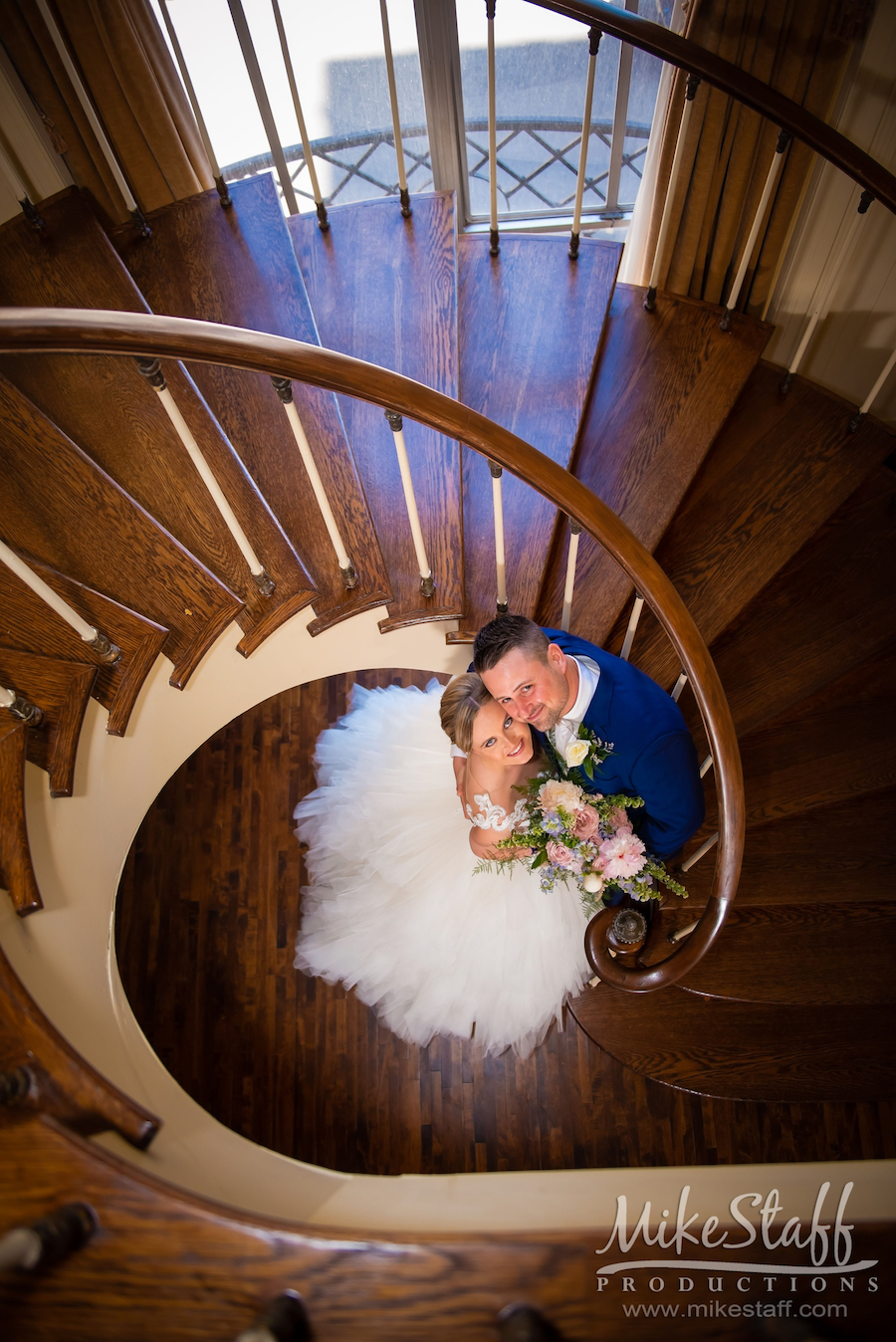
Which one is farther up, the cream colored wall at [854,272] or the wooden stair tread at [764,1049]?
the cream colored wall at [854,272]

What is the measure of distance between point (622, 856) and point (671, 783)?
27 cm

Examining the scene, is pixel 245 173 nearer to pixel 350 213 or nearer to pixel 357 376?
pixel 350 213

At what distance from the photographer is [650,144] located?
3.12 m

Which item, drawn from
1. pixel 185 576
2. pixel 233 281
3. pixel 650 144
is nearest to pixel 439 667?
pixel 185 576

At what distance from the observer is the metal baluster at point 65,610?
6.16 feet

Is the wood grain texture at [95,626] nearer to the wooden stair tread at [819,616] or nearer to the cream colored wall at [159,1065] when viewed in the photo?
the cream colored wall at [159,1065]

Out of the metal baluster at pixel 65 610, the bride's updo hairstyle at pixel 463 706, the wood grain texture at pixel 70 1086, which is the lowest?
the wood grain texture at pixel 70 1086

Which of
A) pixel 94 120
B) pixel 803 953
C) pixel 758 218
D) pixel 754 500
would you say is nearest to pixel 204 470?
pixel 94 120

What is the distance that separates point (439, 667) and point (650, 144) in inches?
87.6

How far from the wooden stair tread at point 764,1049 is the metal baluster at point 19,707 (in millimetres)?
2397

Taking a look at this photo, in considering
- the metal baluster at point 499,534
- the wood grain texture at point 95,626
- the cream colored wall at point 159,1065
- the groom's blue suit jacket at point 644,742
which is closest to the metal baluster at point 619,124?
the metal baluster at point 499,534

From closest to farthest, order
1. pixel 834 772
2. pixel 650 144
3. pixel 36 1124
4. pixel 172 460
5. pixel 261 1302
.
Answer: pixel 261 1302 → pixel 36 1124 → pixel 172 460 → pixel 834 772 → pixel 650 144

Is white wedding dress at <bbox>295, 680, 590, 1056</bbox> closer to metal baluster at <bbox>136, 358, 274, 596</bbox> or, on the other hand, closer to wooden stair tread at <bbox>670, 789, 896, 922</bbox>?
wooden stair tread at <bbox>670, 789, 896, 922</bbox>

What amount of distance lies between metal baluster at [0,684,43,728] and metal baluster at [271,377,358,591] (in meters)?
0.93
